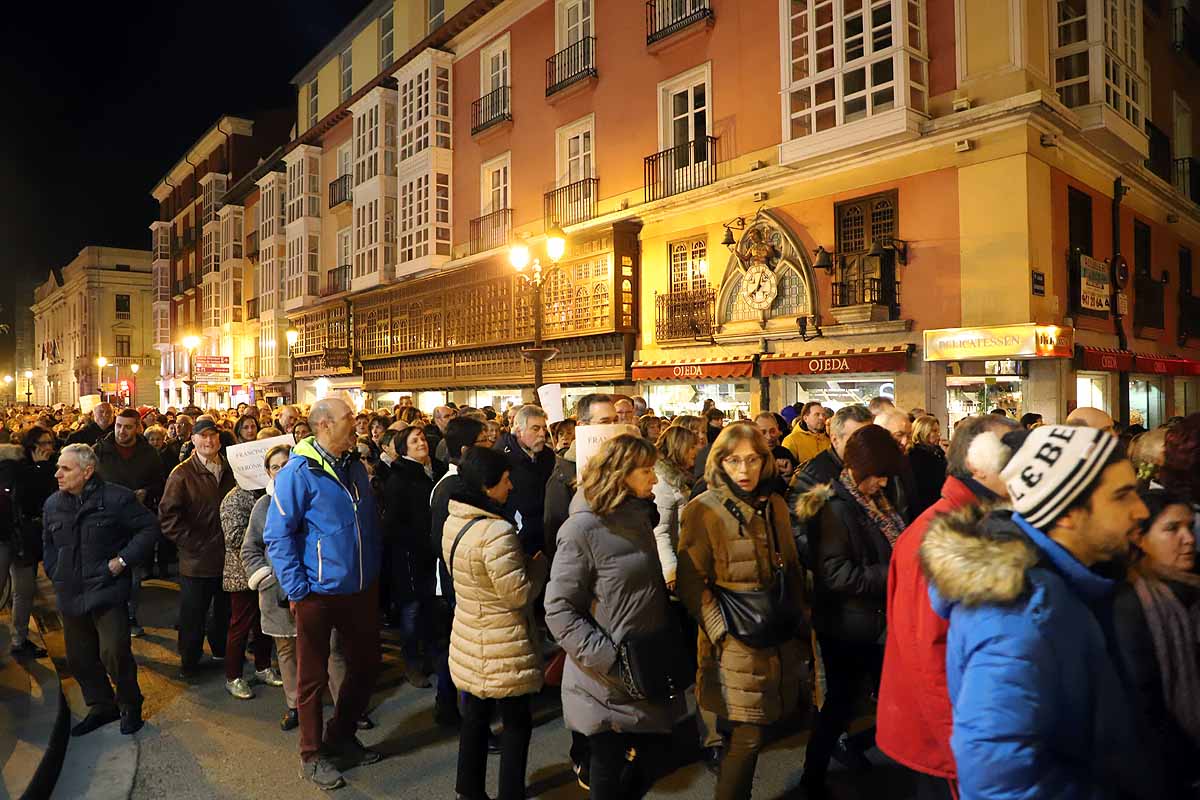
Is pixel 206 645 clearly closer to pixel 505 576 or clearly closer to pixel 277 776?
pixel 277 776

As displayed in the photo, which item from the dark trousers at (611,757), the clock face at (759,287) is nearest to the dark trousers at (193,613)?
the dark trousers at (611,757)

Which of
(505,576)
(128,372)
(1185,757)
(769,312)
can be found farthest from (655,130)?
(128,372)

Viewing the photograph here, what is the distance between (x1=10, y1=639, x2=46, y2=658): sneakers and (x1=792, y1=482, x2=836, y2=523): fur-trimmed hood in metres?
6.69

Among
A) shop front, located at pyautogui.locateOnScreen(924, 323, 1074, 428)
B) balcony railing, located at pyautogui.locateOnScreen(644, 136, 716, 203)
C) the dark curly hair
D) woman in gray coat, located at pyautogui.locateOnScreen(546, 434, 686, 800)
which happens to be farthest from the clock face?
woman in gray coat, located at pyautogui.locateOnScreen(546, 434, 686, 800)

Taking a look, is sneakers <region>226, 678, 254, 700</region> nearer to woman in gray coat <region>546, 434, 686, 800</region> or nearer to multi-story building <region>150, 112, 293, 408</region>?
woman in gray coat <region>546, 434, 686, 800</region>

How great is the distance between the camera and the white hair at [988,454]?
9.70ft

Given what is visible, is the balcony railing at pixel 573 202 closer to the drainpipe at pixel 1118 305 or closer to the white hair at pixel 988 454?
the drainpipe at pixel 1118 305

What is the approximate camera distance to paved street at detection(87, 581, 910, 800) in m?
4.19

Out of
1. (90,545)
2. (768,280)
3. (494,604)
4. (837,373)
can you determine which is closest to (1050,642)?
(494,604)

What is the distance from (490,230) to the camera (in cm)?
2244

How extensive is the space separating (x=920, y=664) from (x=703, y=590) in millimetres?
1048

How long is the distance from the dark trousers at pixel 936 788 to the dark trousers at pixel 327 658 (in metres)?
3.08

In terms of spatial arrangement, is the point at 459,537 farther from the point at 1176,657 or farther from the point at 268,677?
the point at 268,677

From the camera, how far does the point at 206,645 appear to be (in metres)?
6.92
